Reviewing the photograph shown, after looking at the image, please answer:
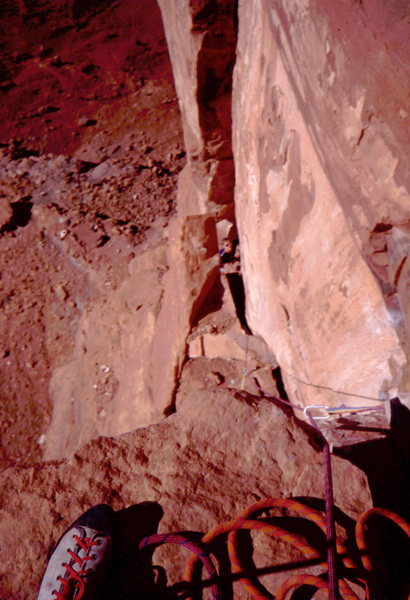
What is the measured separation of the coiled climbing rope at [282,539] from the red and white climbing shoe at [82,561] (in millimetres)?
107


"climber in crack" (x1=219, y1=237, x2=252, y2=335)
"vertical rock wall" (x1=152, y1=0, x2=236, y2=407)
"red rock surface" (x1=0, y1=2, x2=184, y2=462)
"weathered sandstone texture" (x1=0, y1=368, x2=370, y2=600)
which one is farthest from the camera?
"red rock surface" (x1=0, y1=2, x2=184, y2=462)

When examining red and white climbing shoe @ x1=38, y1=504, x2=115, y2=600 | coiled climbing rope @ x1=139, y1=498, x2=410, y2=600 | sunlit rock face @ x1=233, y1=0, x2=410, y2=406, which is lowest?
coiled climbing rope @ x1=139, y1=498, x2=410, y2=600

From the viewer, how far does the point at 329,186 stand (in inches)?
54.6

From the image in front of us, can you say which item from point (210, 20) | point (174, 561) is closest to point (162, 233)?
point (210, 20)

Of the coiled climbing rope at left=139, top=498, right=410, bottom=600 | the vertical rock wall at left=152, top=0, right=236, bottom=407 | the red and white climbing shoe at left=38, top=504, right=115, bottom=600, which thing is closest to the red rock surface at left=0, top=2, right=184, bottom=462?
the vertical rock wall at left=152, top=0, right=236, bottom=407

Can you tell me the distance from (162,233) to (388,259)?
332 centimetres

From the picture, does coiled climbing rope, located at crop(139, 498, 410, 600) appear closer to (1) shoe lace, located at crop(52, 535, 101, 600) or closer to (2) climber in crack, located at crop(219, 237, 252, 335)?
(1) shoe lace, located at crop(52, 535, 101, 600)

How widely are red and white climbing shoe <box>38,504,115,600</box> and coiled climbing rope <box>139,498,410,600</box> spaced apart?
0.35ft

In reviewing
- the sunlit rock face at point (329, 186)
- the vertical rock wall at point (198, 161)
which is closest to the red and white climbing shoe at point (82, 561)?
the sunlit rock face at point (329, 186)

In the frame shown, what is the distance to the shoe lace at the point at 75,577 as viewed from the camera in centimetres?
96

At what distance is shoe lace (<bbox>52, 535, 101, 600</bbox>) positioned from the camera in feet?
3.15

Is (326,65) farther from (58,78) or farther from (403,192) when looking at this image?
(58,78)

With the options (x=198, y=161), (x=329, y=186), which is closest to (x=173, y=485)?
(x=329, y=186)

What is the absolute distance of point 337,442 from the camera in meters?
1.34
